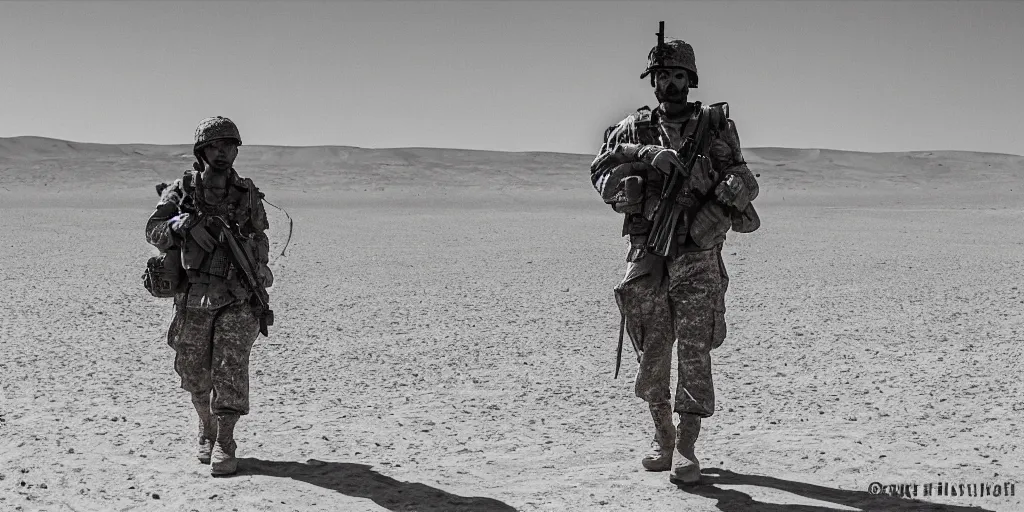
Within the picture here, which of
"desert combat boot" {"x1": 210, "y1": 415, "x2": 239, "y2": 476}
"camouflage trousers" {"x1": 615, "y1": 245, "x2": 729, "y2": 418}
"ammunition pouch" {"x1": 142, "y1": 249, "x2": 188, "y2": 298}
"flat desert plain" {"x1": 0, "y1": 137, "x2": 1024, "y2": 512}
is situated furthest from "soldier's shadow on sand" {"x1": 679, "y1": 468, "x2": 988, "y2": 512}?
"ammunition pouch" {"x1": 142, "y1": 249, "x2": 188, "y2": 298}

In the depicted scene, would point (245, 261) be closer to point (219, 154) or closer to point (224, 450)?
point (219, 154)

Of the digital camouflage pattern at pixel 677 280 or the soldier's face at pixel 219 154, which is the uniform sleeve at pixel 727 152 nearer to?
the digital camouflage pattern at pixel 677 280

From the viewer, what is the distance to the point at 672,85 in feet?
18.0

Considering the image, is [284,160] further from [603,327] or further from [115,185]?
[603,327]

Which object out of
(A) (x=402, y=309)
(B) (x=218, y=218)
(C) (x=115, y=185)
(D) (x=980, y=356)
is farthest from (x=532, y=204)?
(B) (x=218, y=218)

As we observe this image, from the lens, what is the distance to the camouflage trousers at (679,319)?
214 inches

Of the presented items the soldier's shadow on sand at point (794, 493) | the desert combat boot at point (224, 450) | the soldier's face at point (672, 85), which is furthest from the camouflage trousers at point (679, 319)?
the desert combat boot at point (224, 450)

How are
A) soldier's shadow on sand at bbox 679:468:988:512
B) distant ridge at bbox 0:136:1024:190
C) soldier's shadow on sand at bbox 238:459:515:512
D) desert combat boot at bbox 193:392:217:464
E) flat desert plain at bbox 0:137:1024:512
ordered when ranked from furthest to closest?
1. distant ridge at bbox 0:136:1024:190
2. desert combat boot at bbox 193:392:217:464
3. flat desert plain at bbox 0:137:1024:512
4. soldier's shadow on sand at bbox 238:459:515:512
5. soldier's shadow on sand at bbox 679:468:988:512

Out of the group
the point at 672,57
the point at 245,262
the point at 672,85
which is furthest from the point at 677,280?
the point at 245,262

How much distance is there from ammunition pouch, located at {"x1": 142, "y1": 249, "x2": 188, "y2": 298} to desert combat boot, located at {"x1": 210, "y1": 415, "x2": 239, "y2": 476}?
71 centimetres

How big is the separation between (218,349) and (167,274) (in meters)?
0.46

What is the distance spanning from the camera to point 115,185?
193 feet

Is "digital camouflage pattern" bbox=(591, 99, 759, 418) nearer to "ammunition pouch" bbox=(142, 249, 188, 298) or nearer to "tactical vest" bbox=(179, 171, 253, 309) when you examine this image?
"tactical vest" bbox=(179, 171, 253, 309)

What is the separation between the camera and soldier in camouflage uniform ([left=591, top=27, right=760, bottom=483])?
5.40 meters
